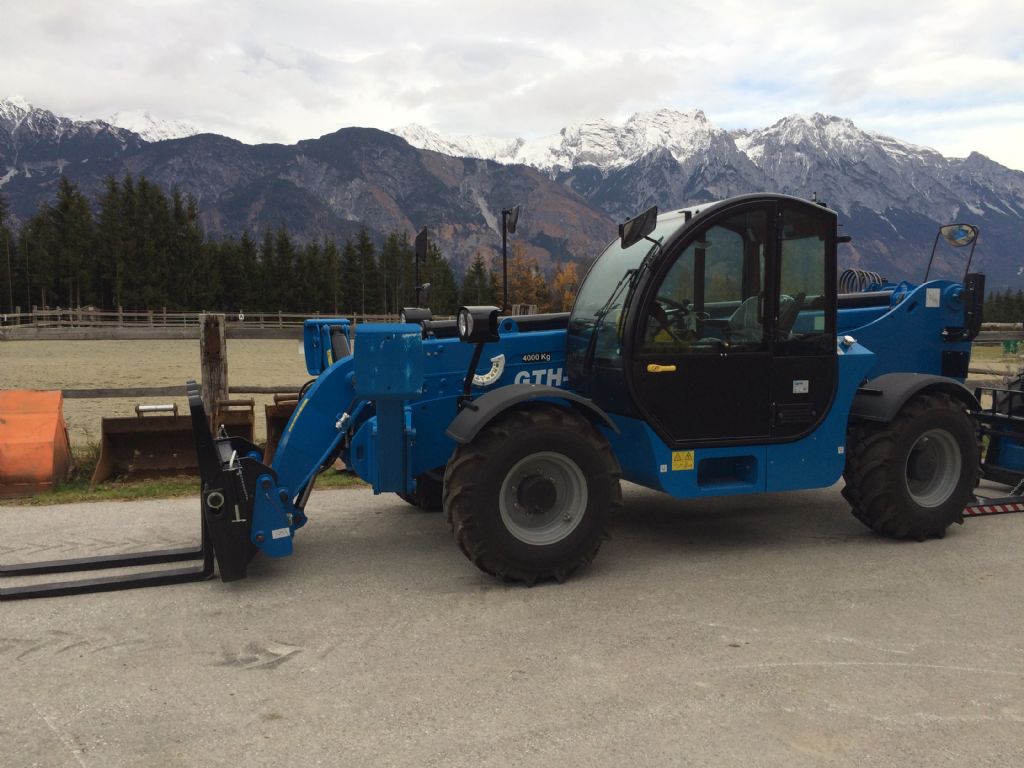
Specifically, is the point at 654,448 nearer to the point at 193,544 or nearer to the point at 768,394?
the point at 768,394

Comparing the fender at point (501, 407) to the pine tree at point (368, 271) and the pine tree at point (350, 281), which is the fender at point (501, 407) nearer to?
the pine tree at point (350, 281)

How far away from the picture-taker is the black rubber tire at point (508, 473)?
15.6ft

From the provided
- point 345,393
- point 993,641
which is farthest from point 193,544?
point 993,641

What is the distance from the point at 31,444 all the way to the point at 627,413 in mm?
5518

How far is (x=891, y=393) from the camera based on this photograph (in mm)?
5746

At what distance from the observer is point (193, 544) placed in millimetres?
5715

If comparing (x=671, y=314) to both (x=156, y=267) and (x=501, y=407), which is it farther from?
(x=156, y=267)

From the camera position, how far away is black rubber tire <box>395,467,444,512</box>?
6578 millimetres

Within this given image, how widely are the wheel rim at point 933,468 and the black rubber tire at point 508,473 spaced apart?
94.4 inches

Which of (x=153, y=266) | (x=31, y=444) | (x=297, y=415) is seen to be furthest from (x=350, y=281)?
(x=297, y=415)

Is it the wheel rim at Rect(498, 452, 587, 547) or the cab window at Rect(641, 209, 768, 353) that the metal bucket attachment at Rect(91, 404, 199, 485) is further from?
the cab window at Rect(641, 209, 768, 353)

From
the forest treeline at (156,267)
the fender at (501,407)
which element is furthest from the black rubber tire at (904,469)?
the forest treeline at (156,267)

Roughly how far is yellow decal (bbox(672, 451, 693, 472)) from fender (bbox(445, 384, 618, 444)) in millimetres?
431

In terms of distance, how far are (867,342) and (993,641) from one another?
2.79 m
